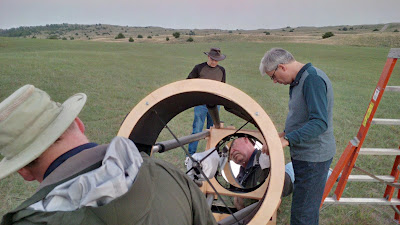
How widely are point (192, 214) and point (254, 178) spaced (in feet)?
6.72

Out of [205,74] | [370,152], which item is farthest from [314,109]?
[205,74]

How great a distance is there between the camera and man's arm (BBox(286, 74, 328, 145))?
2270 millimetres

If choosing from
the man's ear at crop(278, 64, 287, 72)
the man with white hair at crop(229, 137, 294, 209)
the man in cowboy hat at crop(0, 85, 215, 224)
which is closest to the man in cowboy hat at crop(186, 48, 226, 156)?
the man with white hair at crop(229, 137, 294, 209)

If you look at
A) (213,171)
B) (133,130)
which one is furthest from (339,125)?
(133,130)

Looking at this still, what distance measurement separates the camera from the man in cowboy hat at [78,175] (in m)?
0.96

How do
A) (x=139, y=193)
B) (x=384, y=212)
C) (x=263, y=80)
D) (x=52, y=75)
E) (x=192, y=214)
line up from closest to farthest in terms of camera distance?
1. (x=139, y=193)
2. (x=192, y=214)
3. (x=384, y=212)
4. (x=52, y=75)
5. (x=263, y=80)

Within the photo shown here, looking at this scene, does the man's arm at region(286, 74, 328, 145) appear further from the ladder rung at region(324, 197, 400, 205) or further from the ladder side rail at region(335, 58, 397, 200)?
the ladder rung at region(324, 197, 400, 205)

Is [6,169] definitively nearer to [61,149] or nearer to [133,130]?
[61,149]

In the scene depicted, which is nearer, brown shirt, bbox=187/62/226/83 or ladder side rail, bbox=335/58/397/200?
ladder side rail, bbox=335/58/397/200

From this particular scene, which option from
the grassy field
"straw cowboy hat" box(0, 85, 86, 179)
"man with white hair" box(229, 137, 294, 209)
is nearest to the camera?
"straw cowboy hat" box(0, 85, 86, 179)

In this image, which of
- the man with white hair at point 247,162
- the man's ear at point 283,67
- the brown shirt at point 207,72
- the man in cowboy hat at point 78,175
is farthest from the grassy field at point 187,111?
the man in cowboy hat at point 78,175

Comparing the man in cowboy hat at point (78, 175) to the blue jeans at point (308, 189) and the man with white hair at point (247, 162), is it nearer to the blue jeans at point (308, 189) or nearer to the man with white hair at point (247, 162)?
the blue jeans at point (308, 189)

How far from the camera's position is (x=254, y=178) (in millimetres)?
3266

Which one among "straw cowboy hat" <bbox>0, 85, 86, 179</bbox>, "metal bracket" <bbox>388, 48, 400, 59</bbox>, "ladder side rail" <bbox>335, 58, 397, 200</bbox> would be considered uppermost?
"metal bracket" <bbox>388, 48, 400, 59</bbox>
